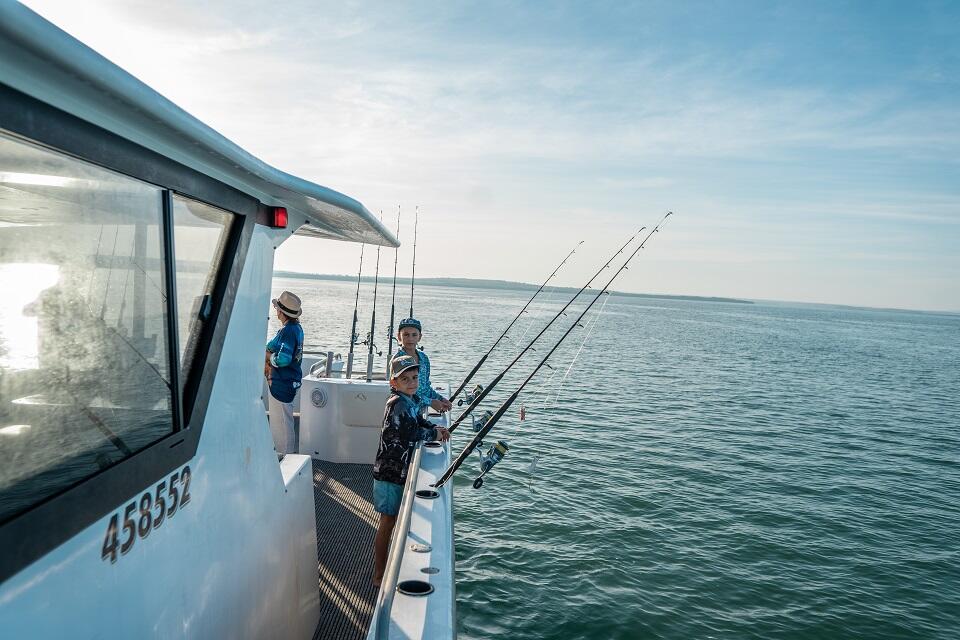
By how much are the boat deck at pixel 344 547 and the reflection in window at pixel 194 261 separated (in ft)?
8.08

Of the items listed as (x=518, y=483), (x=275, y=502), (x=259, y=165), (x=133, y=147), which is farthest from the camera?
(x=518, y=483)

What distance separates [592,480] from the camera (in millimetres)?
11961

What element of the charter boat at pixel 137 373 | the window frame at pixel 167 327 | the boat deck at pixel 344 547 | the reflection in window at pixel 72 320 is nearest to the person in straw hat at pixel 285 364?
the boat deck at pixel 344 547

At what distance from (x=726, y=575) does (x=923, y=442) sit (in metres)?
12.8

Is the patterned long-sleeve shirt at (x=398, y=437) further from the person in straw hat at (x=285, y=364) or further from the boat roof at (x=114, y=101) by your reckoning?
the boat roof at (x=114, y=101)

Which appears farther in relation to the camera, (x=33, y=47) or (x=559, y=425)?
(x=559, y=425)

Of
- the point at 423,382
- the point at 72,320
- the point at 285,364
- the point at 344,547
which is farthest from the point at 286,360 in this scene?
the point at 72,320

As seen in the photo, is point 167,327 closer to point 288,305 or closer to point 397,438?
point 397,438

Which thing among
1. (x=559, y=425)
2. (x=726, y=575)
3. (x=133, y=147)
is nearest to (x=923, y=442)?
(x=559, y=425)

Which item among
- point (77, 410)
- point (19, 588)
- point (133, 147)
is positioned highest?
point (133, 147)

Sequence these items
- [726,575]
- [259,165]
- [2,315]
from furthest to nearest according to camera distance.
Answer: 1. [726,575]
2. [259,165]
3. [2,315]

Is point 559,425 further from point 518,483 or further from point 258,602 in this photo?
point 258,602

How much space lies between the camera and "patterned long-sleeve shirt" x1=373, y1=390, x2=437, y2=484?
403 cm

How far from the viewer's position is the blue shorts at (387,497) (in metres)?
4.10
